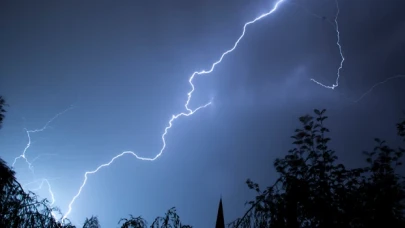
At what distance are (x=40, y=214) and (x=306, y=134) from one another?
4447 mm

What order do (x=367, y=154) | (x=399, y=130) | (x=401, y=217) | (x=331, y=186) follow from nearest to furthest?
(x=401, y=217) → (x=331, y=186) → (x=367, y=154) → (x=399, y=130)

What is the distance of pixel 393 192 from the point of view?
3021 mm

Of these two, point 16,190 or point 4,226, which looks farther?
point 16,190

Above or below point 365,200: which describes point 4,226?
below

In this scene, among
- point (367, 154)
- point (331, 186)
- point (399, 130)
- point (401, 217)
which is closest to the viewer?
point (401, 217)

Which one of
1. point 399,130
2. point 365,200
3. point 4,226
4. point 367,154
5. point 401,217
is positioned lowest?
point 4,226

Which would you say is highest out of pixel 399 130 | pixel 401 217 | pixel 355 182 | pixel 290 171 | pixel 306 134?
pixel 399 130

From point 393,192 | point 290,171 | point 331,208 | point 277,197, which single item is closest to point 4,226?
point 277,197

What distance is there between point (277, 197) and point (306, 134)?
1089 mm

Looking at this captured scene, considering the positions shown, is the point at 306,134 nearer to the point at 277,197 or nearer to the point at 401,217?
the point at 277,197

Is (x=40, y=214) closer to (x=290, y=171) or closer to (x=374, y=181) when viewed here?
(x=290, y=171)

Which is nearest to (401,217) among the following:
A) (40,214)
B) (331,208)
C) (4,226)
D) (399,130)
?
(331,208)

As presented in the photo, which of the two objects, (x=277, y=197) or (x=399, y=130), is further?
(x=399, y=130)

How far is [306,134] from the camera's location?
3652 millimetres
